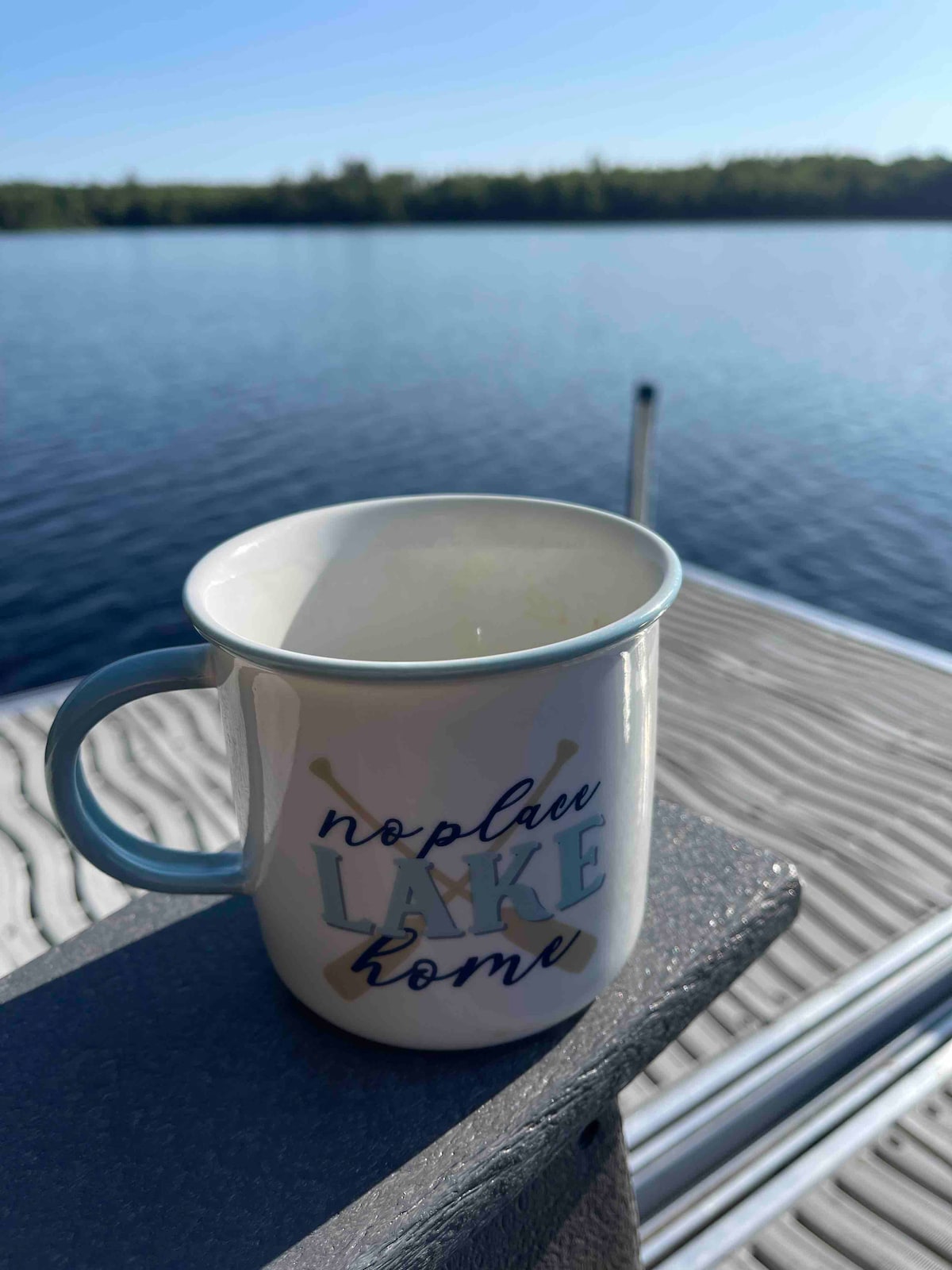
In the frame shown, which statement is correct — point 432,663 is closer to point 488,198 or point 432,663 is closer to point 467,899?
point 467,899

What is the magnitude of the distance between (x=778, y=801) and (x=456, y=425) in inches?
414

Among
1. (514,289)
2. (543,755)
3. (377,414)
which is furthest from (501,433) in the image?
(514,289)

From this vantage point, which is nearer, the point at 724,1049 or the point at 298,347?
the point at 724,1049

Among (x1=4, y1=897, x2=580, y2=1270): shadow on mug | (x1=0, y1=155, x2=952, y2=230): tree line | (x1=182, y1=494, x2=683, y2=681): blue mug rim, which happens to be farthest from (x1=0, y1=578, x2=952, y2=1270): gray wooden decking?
(x1=0, y1=155, x2=952, y2=230): tree line

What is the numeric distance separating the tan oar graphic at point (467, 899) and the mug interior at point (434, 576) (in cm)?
20

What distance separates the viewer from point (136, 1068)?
782mm

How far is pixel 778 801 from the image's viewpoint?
2260mm

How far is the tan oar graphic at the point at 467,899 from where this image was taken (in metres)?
0.62

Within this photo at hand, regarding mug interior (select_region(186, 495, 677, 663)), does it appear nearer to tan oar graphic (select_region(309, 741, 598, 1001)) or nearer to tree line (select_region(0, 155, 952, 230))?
tan oar graphic (select_region(309, 741, 598, 1001))

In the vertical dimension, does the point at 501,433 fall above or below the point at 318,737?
below

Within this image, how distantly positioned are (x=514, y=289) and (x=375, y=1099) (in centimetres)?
2595

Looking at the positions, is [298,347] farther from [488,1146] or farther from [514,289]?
[488,1146]

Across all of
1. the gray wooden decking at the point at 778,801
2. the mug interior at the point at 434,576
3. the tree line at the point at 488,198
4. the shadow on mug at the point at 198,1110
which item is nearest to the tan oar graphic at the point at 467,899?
the shadow on mug at the point at 198,1110

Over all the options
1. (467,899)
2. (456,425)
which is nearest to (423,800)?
(467,899)
